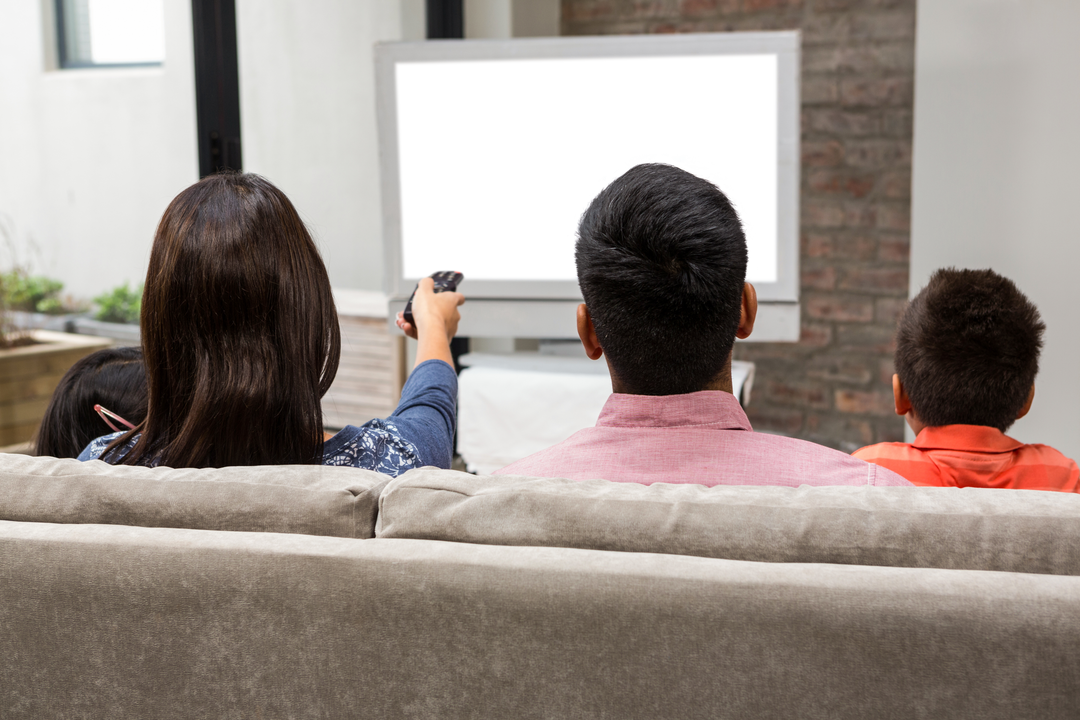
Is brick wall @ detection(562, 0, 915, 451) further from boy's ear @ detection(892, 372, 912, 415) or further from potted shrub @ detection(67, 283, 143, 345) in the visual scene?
potted shrub @ detection(67, 283, 143, 345)

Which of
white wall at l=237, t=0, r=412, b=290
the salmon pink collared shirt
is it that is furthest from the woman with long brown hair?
white wall at l=237, t=0, r=412, b=290

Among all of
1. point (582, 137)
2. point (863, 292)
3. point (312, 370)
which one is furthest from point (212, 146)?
point (863, 292)

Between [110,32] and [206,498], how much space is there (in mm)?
1799

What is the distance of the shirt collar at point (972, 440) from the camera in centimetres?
133

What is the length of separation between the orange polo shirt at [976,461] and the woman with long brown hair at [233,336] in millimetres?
732

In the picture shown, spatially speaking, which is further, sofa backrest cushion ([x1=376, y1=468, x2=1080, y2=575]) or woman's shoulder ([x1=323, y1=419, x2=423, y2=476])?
woman's shoulder ([x1=323, y1=419, x2=423, y2=476])

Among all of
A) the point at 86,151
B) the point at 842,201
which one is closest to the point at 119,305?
the point at 86,151

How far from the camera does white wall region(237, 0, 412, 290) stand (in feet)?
8.21

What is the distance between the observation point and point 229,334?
3.25ft

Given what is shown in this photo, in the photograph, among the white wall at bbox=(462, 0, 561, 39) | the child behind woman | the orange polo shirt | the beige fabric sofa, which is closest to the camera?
the beige fabric sofa

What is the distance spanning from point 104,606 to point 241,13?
200cm

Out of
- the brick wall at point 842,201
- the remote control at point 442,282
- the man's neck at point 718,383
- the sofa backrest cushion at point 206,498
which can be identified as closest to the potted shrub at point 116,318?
the remote control at point 442,282

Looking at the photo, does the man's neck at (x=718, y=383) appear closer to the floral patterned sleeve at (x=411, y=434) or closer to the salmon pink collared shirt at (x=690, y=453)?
the salmon pink collared shirt at (x=690, y=453)

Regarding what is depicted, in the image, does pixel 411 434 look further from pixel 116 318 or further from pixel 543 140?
pixel 116 318
